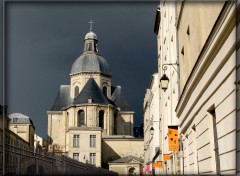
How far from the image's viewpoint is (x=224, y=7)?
5953 mm

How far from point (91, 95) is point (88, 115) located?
13.5 ft

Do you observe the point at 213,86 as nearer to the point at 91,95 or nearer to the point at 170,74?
the point at 170,74

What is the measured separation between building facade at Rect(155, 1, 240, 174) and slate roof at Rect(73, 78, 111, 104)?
6726cm

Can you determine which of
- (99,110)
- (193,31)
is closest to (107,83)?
(99,110)

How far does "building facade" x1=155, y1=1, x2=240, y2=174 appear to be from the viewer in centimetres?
584

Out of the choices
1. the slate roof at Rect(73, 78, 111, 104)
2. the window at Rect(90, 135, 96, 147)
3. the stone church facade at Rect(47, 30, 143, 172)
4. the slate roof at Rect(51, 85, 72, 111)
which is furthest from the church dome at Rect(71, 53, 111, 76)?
the window at Rect(90, 135, 96, 147)

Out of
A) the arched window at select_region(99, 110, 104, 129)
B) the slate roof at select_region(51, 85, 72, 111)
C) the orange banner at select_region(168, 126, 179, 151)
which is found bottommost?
the orange banner at select_region(168, 126, 179, 151)

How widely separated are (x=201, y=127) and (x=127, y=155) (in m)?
71.9

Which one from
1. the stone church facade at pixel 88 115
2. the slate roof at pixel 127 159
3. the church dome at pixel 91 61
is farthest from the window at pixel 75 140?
the church dome at pixel 91 61

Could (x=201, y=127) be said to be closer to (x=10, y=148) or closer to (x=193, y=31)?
(x=193, y=31)

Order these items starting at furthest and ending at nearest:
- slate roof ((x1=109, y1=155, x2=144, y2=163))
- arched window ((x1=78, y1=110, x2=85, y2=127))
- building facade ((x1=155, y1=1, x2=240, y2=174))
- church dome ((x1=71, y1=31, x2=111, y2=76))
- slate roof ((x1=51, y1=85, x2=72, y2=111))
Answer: slate roof ((x1=51, y1=85, x2=72, y2=111)), church dome ((x1=71, y1=31, x2=111, y2=76)), arched window ((x1=78, y1=110, x2=85, y2=127)), slate roof ((x1=109, y1=155, x2=144, y2=163)), building facade ((x1=155, y1=1, x2=240, y2=174))

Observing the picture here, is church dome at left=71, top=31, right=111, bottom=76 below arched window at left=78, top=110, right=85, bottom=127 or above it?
above

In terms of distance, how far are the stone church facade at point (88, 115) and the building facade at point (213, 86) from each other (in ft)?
201

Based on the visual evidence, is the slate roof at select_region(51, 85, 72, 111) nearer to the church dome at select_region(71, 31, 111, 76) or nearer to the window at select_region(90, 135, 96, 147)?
the church dome at select_region(71, 31, 111, 76)
